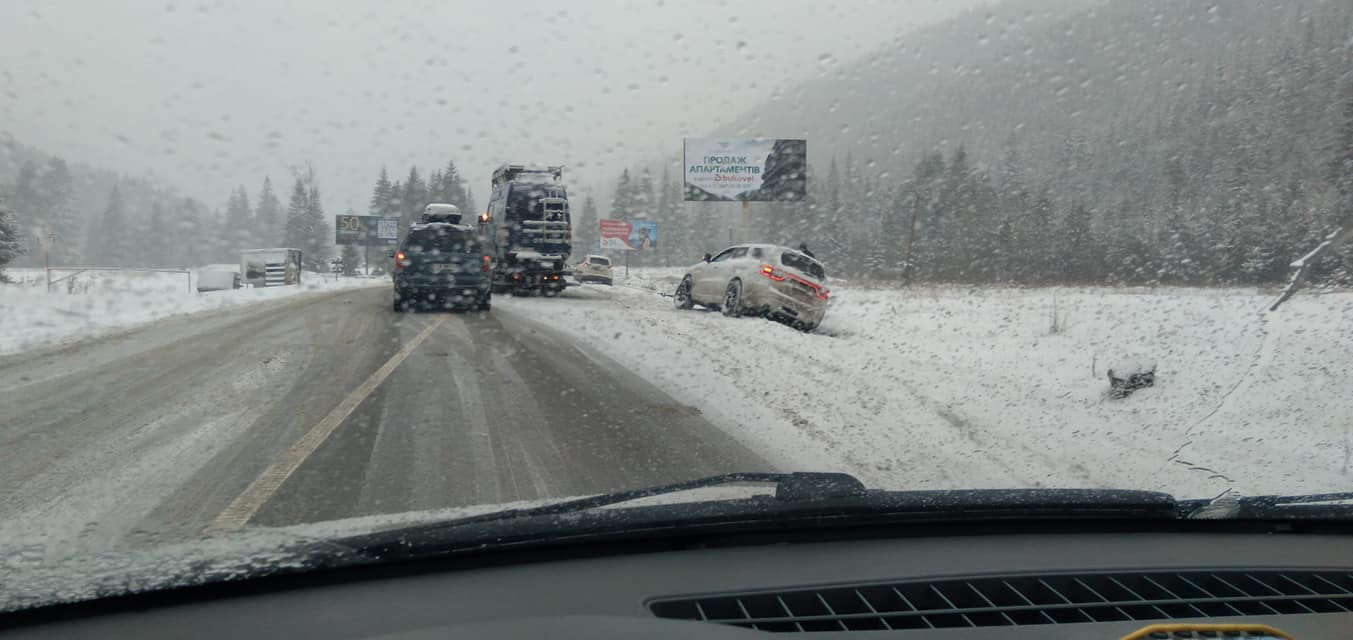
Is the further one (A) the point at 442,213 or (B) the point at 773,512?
(A) the point at 442,213

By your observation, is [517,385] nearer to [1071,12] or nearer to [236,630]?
[236,630]

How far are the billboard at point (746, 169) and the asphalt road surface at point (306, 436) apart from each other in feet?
57.8

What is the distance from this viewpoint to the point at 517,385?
8.63 metres

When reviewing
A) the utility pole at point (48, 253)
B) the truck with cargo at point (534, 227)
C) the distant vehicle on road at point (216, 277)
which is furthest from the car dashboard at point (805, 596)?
the distant vehicle on road at point (216, 277)

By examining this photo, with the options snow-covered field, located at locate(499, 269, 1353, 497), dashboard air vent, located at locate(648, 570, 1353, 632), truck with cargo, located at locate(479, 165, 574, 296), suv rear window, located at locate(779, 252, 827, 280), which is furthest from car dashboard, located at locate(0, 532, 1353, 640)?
truck with cargo, located at locate(479, 165, 574, 296)

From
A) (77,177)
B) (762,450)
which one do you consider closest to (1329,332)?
(762,450)

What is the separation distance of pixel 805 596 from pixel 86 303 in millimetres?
20690

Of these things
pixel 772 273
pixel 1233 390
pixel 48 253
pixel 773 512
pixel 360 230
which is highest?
pixel 360 230

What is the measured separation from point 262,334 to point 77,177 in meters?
5.30

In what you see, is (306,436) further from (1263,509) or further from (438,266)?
(438,266)

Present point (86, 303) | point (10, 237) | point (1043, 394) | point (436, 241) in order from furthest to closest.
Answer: point (436, 241) < point (10, 237) < point (86, 303) < point (1043, 394)

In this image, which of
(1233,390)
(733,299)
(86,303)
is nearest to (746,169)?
(733,299)

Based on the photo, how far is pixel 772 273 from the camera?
51.3 feet

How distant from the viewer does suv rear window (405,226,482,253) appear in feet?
60.8
